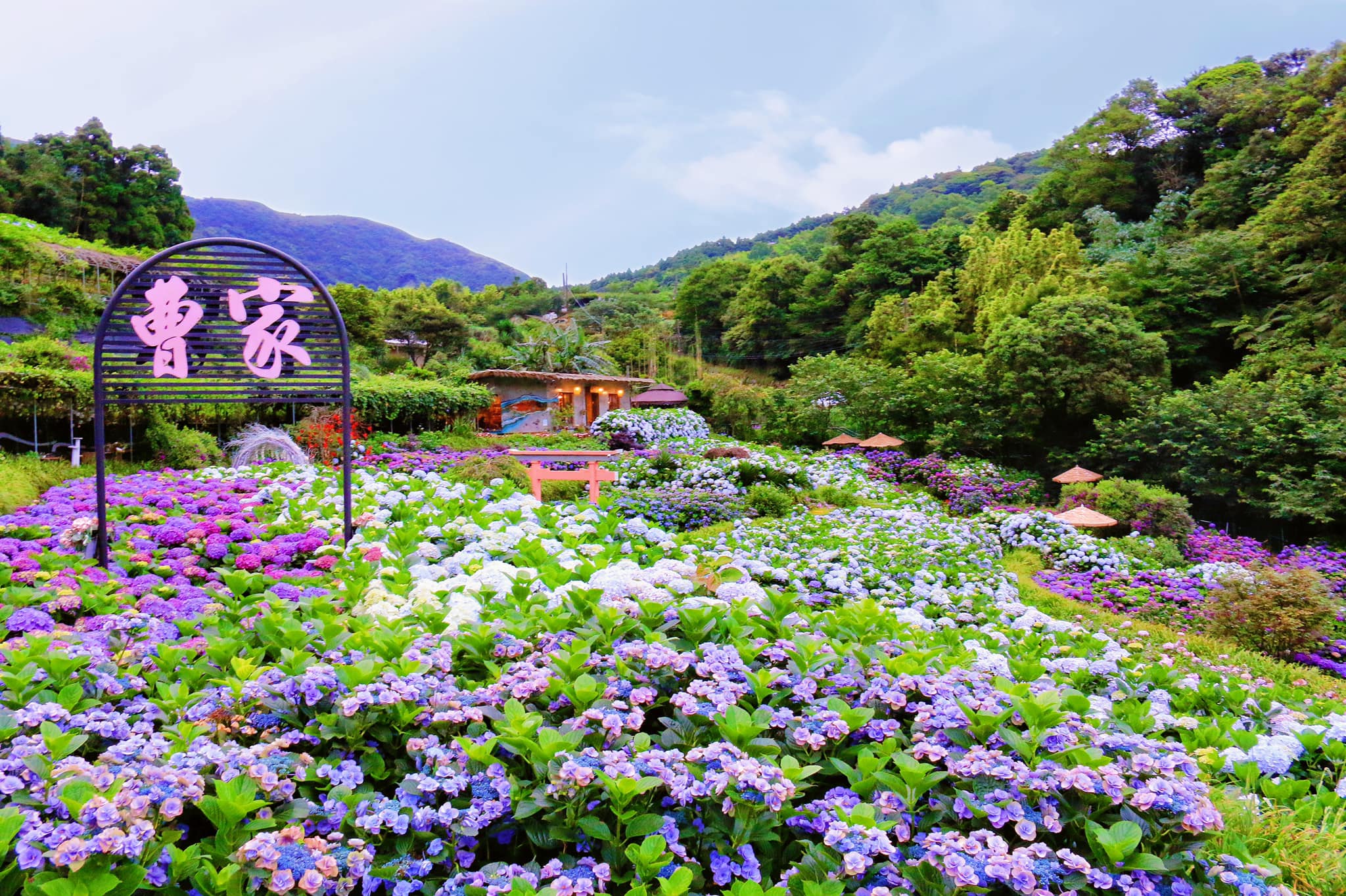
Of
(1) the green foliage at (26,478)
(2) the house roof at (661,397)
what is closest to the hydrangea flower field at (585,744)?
(1) the green foliage at (26,478)

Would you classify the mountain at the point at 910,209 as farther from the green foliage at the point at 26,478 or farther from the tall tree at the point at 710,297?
the green foliage at the point at 26,478

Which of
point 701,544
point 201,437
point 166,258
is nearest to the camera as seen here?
point 166,258

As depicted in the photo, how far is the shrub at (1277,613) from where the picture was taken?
5.64 meters

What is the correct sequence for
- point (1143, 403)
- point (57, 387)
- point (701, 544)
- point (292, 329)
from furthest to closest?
point (1143, 403) < point (57, 387) < point (701, 544) < point (292, 329)

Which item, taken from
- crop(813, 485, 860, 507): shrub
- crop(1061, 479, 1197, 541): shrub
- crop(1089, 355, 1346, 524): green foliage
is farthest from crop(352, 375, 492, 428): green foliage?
crop(1089, 355, 1346, 524): green foliage

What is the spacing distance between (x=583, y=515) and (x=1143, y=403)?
489 inches

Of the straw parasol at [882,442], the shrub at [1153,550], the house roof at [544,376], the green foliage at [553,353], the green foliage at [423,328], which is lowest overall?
the shrub at [1153,550]

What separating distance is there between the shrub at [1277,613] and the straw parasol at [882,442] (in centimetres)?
937

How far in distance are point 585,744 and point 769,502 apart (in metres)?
6.95

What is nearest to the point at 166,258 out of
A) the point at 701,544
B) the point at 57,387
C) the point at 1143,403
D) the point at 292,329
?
the point at 292,329

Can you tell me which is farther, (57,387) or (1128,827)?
(57,387)

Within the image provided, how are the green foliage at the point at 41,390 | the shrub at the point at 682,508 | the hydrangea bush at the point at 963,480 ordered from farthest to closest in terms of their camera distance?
1. the hydrangea bush at the point at 963,480
2. the green foliage at the point at 41,390
3. the shrub at the point at 682,508

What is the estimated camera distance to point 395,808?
1407 mm

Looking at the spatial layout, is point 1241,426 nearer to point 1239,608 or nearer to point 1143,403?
point 1143,403
